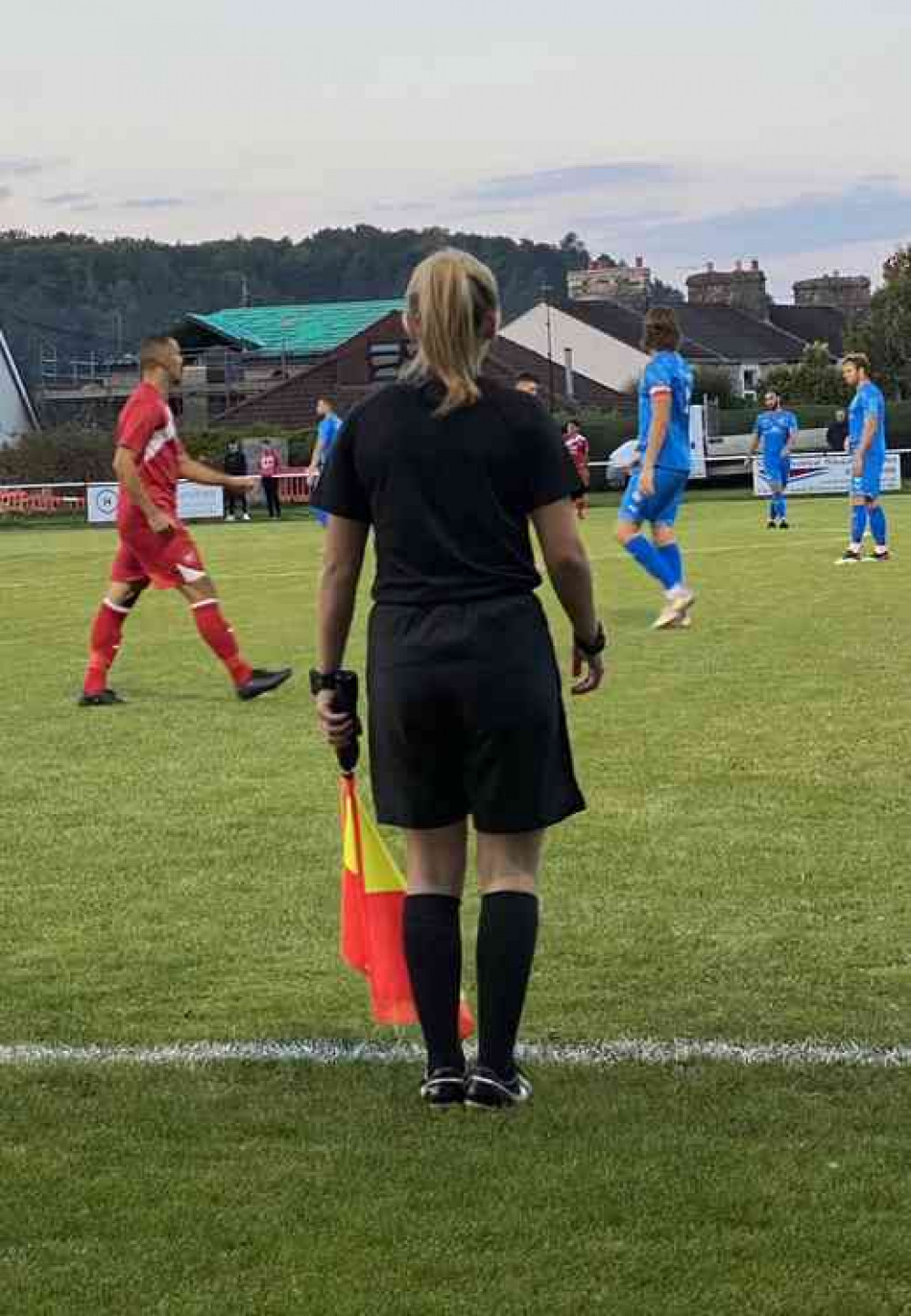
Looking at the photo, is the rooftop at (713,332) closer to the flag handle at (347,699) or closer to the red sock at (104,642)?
the red sock at (104,642)

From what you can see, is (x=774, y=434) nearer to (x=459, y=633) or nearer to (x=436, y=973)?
(x=436, y=973)

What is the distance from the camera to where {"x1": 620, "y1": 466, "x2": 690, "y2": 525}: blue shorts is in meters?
15.2

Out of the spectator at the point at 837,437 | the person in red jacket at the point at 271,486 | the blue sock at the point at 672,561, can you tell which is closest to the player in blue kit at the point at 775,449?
the person in red jacket at the point at 271,486

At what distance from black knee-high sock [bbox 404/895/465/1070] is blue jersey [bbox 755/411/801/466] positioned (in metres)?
27.9

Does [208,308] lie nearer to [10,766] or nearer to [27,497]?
[27,497]

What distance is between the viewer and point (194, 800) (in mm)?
9023

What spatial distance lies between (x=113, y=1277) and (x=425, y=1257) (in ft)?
1.84

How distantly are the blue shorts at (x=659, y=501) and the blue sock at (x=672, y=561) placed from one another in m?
0.20

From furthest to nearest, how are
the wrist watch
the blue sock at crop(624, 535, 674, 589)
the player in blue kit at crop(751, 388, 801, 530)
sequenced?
the player in blue kit at crop(751, 388, 801, 530) → the blue sock at crop(624, 535, 674, 589) → the wrist watch

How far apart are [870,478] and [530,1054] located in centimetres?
1656

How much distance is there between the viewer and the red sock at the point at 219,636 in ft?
39.6

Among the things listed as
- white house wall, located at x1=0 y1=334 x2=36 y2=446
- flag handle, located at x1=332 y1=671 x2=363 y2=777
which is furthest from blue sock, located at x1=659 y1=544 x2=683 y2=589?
white house wall, located at x1=0 y1=334 x2=36 y2=446

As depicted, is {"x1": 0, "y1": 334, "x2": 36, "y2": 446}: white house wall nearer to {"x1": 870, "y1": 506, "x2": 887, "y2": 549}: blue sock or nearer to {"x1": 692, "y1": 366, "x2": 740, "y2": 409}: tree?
{"x1": 692, "y1": 366, "x2": 740, "y2": 409}: tree

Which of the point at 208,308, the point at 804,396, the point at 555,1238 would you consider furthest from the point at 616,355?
the point at 555,1238
